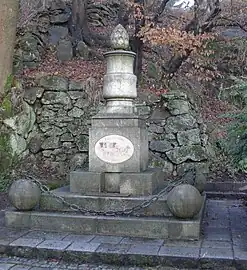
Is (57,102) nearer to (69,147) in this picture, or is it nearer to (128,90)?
(69,147)

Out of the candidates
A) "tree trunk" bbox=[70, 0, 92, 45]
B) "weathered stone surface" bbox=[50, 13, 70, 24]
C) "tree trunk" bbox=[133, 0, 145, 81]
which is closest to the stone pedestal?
"tree trunk" bbox=[133, 0, 145, 81]

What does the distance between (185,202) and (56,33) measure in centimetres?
932

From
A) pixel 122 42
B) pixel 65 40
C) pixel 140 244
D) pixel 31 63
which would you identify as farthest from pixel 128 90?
pixel 65 40

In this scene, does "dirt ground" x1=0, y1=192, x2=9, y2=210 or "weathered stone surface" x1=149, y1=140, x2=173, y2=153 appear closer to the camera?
"dirt ground" x1=0, y1=192, x2=9, y2=210

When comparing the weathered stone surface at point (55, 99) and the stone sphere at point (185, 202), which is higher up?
the weathered stone surface at point (55, 99)

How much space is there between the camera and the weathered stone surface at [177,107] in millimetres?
10242

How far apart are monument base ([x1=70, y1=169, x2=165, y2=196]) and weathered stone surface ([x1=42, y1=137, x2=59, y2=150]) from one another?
414 centimetres

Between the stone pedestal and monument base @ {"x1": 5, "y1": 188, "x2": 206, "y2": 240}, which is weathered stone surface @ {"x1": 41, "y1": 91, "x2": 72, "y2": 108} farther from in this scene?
monument base @ {"x1": 5, "y1": 188, "x2": 206, "y2": 240}

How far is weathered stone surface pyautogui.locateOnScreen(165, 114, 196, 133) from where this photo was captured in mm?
10129

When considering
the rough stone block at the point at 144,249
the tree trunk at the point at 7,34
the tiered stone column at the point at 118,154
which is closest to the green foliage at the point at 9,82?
the tree trunk at the point at 7,34

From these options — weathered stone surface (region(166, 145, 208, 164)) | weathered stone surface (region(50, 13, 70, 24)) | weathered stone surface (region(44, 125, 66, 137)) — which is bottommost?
weathered stone surface (region(166, 145, 208, 164))

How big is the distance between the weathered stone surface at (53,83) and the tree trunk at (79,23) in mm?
2649

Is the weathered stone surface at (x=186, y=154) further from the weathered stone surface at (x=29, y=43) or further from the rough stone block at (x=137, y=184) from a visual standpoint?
the weathered stone surface at (x=29, y=43)

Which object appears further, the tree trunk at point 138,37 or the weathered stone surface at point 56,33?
the weathered stone surface at point 56,33
